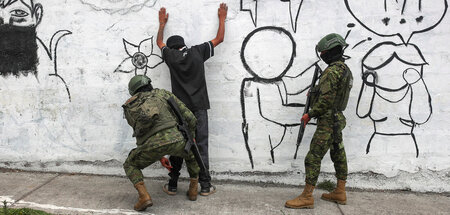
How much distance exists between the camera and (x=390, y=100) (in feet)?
12.2

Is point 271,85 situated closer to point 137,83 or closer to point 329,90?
point 329,90

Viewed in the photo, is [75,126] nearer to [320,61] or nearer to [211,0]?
[211,0]

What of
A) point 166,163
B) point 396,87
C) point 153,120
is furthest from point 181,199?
point 396,87

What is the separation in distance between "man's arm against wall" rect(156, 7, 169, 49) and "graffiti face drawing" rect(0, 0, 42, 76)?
1435 mm

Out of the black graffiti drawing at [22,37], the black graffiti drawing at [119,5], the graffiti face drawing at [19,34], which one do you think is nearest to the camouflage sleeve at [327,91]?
the black graffiti drawing at [119,5]

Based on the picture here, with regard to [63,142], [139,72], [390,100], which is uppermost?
[139,72]

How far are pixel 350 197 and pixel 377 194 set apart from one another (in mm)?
338

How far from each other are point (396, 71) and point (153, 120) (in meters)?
2.50

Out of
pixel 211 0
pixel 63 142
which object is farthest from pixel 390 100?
pixel 63 142

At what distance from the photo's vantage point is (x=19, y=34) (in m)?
4.11

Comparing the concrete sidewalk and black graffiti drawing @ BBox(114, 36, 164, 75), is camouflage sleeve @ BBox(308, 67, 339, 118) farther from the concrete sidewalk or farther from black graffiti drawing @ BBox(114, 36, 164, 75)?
black graffiti drawing @ BBox(114, 36, 164, 75)

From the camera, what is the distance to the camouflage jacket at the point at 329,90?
122 inches

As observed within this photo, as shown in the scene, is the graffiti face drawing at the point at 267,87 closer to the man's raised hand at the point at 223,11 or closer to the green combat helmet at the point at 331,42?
the man's raised hand at the point at 223,11

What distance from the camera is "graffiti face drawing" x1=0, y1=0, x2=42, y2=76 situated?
161 inches
